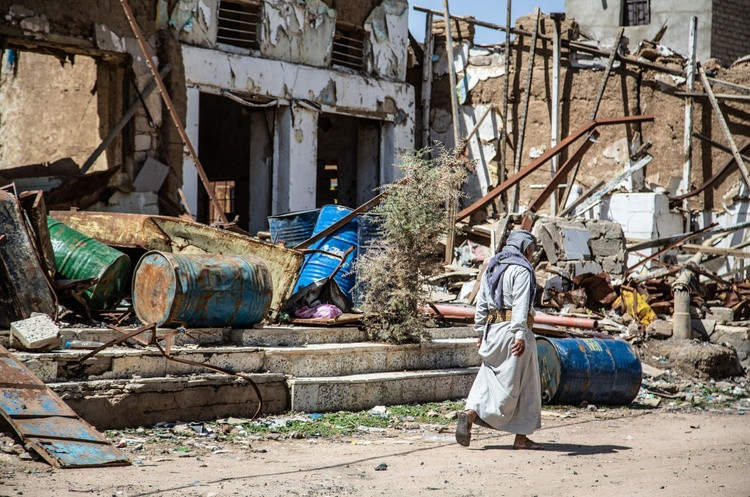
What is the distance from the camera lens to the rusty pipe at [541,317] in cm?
1068

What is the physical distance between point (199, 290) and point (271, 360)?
869 millimetres

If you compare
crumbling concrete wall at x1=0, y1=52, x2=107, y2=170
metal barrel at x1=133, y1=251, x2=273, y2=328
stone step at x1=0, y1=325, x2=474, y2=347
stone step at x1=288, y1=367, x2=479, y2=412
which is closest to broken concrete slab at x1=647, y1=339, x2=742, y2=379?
stone step at x1=288, y1=367, x2=479, y2=412

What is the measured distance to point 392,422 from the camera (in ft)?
26.4

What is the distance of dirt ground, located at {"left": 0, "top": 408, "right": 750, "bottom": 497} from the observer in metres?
5.22

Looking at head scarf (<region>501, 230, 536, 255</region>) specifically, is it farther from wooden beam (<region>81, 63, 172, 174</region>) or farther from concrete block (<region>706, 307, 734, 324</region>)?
wooden beam (<region>81, 63, 172, 174</region>)

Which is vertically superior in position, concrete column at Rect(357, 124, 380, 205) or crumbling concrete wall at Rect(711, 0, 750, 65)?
crumbling concrete wall at Rect(711, 0, 750, 65)

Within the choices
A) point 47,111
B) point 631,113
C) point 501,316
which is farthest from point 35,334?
point 631,113

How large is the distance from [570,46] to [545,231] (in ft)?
17.0

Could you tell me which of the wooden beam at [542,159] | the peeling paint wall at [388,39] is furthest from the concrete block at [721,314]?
the peeling paint wall at [388,39]

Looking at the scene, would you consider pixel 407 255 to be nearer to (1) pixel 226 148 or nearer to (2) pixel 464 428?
(2) pixel 464 428

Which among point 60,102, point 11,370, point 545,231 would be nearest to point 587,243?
point 545,231

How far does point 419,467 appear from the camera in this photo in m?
6.04

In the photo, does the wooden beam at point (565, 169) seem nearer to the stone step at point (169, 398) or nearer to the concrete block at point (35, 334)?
the stone step at point (169, 398)

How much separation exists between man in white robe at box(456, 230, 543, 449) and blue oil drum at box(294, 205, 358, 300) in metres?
3.36
